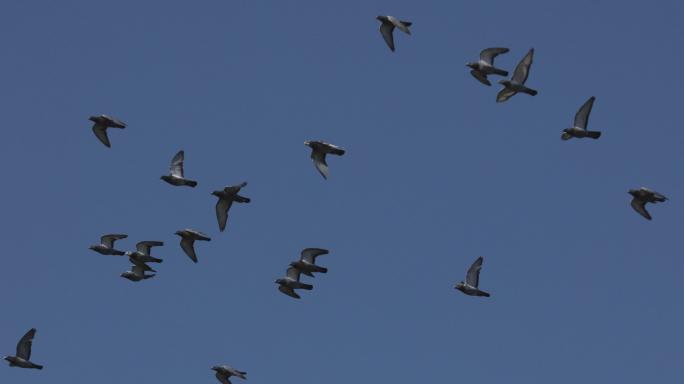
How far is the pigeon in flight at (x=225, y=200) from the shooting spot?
8712 centimetres

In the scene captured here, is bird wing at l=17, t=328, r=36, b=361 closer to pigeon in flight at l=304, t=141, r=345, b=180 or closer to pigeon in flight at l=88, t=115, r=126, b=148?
pigeon in flight at l=88, t=115, r=126, b=148

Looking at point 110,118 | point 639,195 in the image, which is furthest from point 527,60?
point 110,118

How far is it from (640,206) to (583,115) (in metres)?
5.02

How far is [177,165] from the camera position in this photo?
3504 inches

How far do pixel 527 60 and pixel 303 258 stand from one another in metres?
14.1

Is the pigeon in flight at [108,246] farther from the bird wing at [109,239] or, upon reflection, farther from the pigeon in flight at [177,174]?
the pigeon in flight at [177,174]

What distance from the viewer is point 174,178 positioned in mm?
88375

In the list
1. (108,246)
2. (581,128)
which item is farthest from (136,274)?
(581,128)

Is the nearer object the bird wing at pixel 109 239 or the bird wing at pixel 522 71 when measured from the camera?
the bird wing at pixel 522 71

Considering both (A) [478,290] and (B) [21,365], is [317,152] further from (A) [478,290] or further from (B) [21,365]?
(B) [21,365]

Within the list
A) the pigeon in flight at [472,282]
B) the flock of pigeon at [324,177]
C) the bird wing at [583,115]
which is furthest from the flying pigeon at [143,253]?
the bird wing at [583,115]

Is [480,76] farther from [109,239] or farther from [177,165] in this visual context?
[109,239]

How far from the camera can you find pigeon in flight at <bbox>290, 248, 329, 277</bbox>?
8788 centimetres

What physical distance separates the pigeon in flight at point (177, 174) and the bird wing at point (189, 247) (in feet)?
10.6
